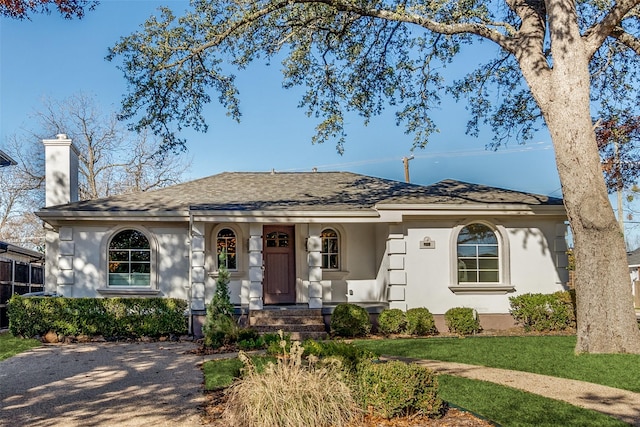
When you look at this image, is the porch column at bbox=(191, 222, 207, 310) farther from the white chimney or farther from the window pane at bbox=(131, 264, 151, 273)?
the white chimney

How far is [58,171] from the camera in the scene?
16141mm

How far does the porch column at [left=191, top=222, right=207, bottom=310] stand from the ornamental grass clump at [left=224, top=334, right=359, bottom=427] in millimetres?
8307

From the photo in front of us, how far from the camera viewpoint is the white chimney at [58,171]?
1605 cm

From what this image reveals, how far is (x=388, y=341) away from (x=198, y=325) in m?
4.67

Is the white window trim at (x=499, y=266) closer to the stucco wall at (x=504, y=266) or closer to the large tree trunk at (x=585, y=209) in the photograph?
the stucco wall at (x=504, y=266)

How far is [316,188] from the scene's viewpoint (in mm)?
17234

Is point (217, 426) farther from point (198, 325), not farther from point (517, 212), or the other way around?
point (517, 212)

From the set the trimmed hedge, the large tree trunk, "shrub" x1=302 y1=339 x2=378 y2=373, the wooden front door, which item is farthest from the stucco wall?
"shrub" x1=302 y1=339 x2=378 y2=373

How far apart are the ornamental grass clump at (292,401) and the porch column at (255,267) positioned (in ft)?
26.5

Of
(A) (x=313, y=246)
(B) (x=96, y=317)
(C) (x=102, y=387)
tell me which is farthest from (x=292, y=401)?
(B) (x=96, y=317)

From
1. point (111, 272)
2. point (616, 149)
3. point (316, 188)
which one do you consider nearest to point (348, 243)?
point (316, 188)

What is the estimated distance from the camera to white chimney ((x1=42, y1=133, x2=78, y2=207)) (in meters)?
16.0

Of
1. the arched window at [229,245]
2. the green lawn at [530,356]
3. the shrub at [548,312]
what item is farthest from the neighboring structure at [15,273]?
the shrub at [548,312]

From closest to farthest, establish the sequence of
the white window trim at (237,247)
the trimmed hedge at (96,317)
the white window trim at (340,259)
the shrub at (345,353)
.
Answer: the shrub at (345,353) < the trimmed hedge at (96,317) < the white window trim at (237,247) < the white window trim at (340,259)
